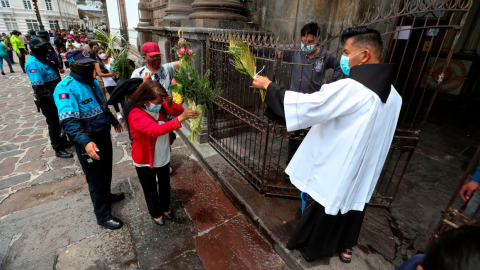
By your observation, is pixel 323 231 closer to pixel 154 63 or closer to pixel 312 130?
pixel 312 130

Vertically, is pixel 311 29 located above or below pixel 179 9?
below

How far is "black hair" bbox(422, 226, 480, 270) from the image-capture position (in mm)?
707

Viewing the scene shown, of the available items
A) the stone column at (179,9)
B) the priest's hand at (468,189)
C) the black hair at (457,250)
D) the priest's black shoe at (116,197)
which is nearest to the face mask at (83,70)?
the priest's black shoe at (116,197)

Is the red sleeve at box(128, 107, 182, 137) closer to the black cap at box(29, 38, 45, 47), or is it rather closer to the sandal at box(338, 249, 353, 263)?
the sandal at box(338, 249, 353, 263)

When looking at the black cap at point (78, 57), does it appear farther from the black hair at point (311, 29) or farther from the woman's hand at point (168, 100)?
the black hair at point (311, 29)

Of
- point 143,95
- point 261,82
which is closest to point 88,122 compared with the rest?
point 143,95

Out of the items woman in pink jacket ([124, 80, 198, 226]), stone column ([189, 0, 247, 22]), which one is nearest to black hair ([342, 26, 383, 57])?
woman in pink jacket ([124, 80, 198, 226])

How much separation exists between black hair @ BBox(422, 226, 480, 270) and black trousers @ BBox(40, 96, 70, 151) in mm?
5348

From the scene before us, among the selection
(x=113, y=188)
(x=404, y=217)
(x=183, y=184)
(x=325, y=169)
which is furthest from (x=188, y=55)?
(x=404, y=217)

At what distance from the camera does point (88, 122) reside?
2.47 m

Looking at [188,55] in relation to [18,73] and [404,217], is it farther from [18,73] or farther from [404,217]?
[18,73]

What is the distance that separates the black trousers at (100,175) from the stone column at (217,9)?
124 inches

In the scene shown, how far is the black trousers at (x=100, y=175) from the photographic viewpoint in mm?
2551

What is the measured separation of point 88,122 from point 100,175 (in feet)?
2.01
